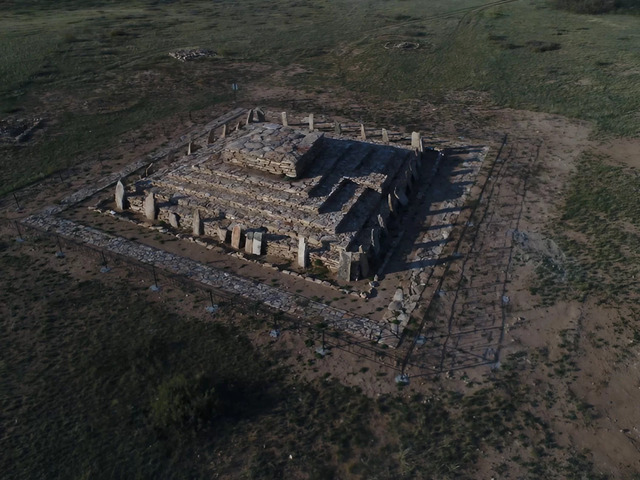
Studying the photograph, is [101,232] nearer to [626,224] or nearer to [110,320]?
[110,320]

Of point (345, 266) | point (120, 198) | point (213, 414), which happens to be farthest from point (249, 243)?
point (213, 414)

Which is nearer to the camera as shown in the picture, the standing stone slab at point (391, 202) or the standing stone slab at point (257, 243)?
the standing stone slab at point (257, 243)

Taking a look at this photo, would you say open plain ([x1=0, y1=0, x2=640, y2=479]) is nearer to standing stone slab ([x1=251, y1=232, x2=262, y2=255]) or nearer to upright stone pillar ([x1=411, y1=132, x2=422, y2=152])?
standing stone slab ([x1=251, y1=232, x2=262, y2=255])

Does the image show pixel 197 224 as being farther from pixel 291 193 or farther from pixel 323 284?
pixel 323 284

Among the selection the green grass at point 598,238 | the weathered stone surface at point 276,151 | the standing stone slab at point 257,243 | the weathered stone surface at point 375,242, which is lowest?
the standing stone slab at point 257,243

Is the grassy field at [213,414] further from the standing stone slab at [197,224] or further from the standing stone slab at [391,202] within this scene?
the standing stone slab at [391,202]

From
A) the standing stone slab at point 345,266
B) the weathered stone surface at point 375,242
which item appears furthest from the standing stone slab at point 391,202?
the standing stone slab at point 345,266
